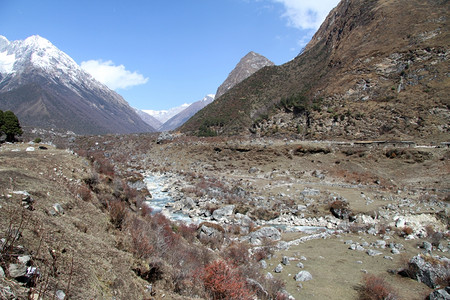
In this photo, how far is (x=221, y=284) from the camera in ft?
17.8

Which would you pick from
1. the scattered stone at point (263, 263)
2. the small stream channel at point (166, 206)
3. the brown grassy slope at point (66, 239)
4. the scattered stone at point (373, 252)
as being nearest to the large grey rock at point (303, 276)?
the scattered stone at point (263, 263)

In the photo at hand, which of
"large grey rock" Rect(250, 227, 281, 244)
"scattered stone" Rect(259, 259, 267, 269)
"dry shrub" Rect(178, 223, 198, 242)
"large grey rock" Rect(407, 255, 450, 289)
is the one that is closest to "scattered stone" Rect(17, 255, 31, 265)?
"dry shrub" Rect(178, 223, 198, 242)

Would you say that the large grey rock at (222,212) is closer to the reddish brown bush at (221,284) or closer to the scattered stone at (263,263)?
the scattered stone at (263,263)

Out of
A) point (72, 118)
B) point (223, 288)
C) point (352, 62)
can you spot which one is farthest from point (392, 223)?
point (72, 118)

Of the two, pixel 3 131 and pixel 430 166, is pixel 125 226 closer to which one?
pixel 3 131

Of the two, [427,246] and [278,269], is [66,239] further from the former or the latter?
[427,246]

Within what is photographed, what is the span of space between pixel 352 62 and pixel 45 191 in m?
55.0

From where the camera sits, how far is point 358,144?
100ft

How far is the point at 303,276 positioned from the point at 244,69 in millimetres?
171797

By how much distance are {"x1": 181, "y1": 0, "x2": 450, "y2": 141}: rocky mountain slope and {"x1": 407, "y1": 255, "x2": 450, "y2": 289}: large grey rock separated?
2839cm

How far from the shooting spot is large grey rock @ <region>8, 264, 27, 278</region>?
2.75 meters

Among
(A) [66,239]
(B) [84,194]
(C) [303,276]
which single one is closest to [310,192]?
(C) [303,276]

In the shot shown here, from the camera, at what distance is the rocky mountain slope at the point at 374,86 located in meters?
34.2

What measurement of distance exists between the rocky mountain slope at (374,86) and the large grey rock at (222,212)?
28.0 m
